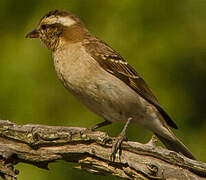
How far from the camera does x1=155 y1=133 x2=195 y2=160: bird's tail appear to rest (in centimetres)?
579

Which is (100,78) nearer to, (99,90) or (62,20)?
(99,90)

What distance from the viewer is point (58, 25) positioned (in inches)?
237

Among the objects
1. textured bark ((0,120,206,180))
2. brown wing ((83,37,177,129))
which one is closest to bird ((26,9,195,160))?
brown wing ((83,37,177,129))

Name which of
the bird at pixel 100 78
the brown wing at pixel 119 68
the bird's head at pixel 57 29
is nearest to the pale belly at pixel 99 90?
the bird at pixel 100 78

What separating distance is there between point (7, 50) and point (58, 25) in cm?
81

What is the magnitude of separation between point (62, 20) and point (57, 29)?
13 cm

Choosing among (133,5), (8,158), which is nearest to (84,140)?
(8,158)

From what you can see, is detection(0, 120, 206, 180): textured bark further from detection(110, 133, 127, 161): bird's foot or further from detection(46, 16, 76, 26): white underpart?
detection(46, 16, 76, 26): white underpart

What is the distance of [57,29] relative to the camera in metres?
6.01

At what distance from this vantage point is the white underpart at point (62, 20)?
5.98 metres

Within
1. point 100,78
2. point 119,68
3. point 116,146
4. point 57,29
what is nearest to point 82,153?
point 116,146

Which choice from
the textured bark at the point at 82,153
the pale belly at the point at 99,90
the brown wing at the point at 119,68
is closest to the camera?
the textured bark at the point at 82,153

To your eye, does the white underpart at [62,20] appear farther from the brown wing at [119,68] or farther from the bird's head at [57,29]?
the brown wing at [119,68]

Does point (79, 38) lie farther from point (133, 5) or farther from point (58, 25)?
point (133, 5)
